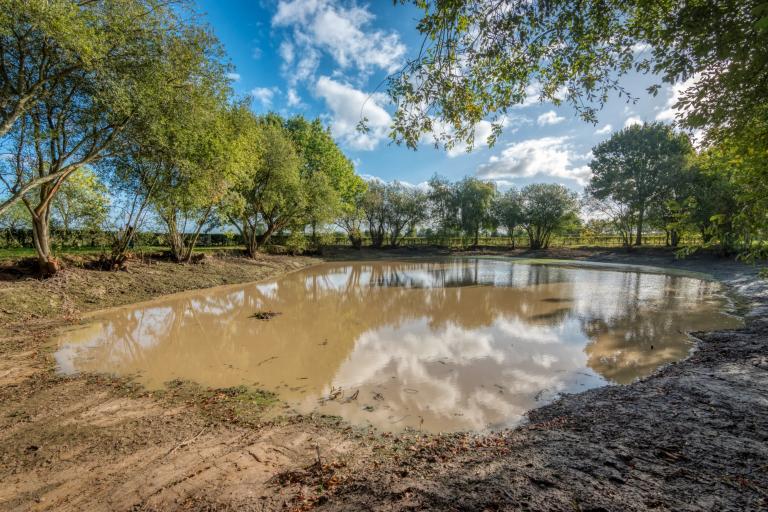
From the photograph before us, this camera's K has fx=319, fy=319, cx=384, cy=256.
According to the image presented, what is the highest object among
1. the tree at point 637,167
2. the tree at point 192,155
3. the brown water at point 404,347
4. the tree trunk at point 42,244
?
the tree at point 637,167

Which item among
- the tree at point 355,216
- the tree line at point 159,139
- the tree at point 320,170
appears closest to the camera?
the tree line at point 159,139

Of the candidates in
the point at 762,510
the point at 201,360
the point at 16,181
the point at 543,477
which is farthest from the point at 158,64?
the point at 762,510

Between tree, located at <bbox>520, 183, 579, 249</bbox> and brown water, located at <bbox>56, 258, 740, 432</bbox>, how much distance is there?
30704 mm

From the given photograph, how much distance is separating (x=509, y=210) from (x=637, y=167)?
1454cm

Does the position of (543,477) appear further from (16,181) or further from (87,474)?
(16,181)

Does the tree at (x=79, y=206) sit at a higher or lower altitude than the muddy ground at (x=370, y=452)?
higher

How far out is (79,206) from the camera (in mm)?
13203

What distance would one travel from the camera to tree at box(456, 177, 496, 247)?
147 ft

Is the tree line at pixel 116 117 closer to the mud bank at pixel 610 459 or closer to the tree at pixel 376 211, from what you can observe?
the mud bank at pixel 610 459

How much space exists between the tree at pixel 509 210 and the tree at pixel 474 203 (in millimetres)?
1094

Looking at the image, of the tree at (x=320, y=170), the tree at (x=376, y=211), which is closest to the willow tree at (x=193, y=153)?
the tree at (x=320, y=170)

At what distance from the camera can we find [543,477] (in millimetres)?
→ 2584

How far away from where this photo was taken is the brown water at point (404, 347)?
16.8 feet

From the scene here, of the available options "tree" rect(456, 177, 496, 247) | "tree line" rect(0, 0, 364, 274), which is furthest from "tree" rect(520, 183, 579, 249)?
"tree line" rect(0, 0, 364, 274)
